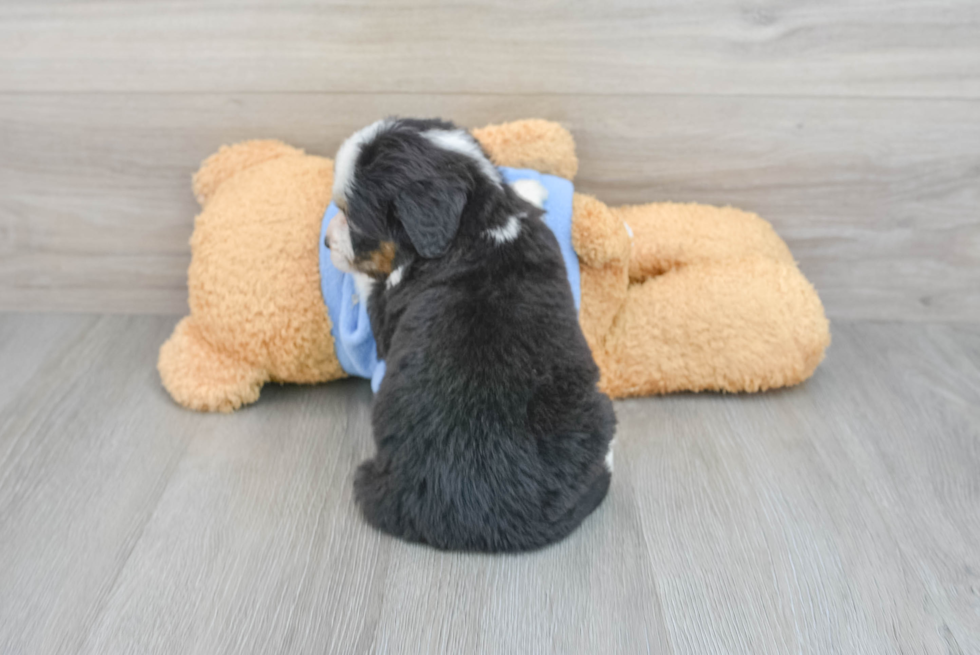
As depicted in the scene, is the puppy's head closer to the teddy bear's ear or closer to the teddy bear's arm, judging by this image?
→ the teddy bear's ear

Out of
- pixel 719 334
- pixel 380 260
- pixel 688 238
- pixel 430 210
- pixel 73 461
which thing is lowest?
pixel 73 461

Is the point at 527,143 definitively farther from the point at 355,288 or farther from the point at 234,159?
the point at 234,159

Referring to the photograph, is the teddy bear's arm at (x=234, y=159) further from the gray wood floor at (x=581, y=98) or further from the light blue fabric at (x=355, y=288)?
the light blue fabric at (x=355, y=288)

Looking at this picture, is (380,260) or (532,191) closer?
(380,260)

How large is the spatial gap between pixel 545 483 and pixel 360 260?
0.45 meters

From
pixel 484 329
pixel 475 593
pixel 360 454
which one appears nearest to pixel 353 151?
pixel 484 329

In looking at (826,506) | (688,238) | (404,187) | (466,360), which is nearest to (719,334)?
(688,238)

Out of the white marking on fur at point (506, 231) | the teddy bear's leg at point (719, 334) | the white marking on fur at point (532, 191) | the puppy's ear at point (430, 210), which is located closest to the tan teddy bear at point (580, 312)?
the teddy bear's leg at point (719, 334)

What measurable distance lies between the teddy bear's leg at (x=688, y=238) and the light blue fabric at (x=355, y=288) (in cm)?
20

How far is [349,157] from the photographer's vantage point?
3.54 ft

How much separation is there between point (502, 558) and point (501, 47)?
0.98 m

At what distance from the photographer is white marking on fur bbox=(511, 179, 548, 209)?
1.23 meters

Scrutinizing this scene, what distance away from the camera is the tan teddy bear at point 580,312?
1.38 metres

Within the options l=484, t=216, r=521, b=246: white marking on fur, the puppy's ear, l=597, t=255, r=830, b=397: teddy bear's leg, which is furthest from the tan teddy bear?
Answer: the puppy's ear
